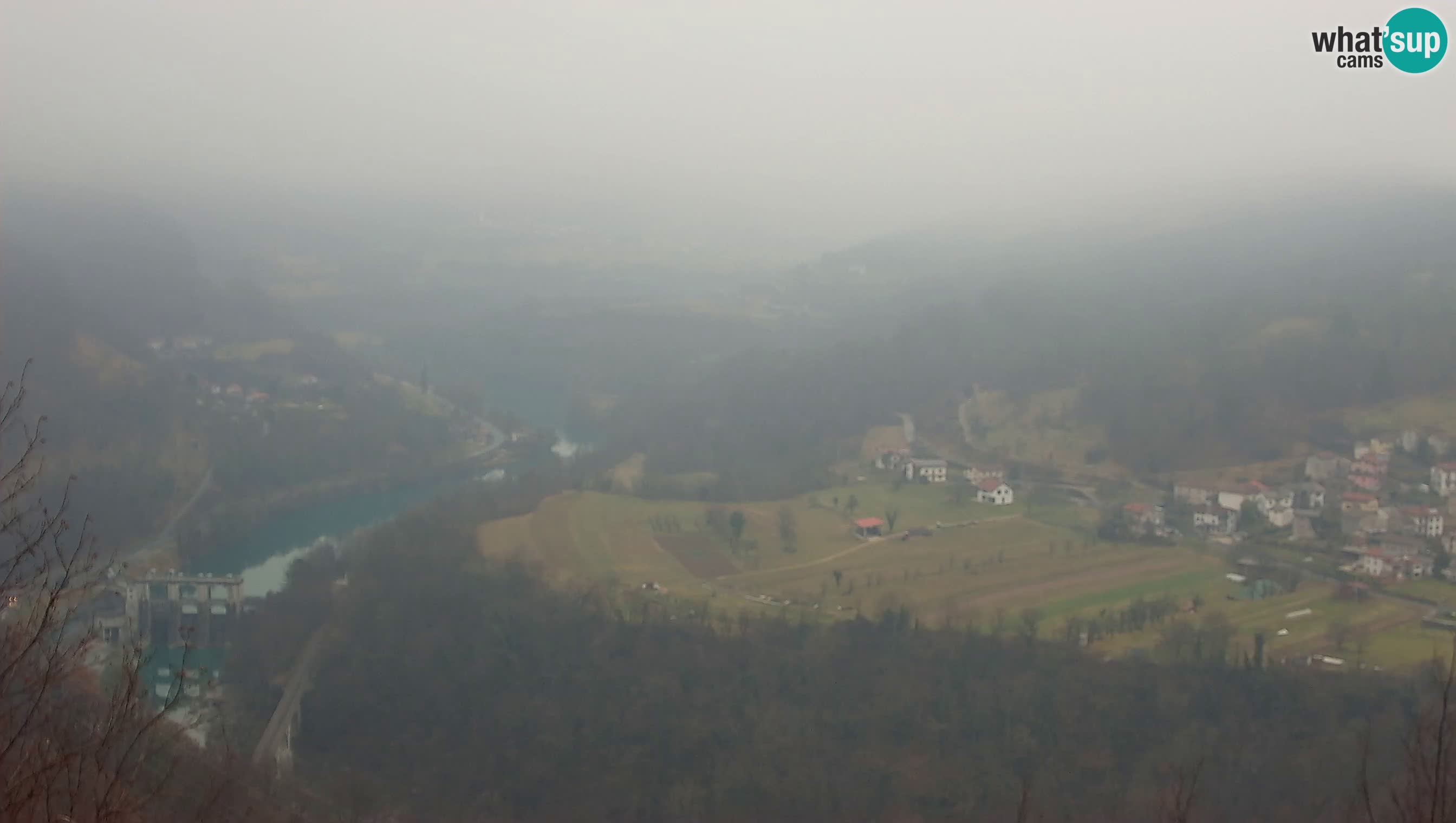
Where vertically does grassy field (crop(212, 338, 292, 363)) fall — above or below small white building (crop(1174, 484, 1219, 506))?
above

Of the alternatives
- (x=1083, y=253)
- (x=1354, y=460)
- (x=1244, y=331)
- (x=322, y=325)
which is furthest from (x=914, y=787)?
(x=322, y=325)

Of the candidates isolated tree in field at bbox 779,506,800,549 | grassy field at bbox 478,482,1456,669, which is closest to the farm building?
grassy field at bbox 478,482,1456,669

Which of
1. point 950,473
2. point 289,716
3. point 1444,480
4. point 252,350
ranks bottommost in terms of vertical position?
point 289,716

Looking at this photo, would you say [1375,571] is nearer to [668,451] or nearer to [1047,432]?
[1047,432]

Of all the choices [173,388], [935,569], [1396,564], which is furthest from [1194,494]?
[173,388]

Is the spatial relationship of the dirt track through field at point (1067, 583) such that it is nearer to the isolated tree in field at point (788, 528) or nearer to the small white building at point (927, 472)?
the isolated tree in field at point (788, 528)

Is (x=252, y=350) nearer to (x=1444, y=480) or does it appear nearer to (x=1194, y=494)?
(x=1194, y=494)

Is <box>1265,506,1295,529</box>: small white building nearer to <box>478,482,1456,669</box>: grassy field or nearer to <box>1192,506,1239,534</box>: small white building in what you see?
<box>1192,506,1239,534</box>: small white building

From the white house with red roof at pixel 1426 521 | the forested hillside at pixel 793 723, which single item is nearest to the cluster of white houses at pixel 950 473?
the white house with red roof at pixel 1426 521
